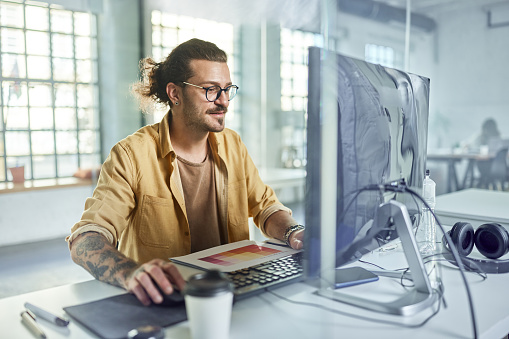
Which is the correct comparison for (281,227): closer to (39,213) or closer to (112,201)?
(112,201)

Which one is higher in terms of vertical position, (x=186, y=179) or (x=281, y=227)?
(x=186, y=179)

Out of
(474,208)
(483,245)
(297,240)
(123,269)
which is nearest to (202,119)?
(297,240)

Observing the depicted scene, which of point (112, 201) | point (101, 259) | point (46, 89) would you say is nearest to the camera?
point (101, 259)

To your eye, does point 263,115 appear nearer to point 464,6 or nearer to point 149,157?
point 464,6

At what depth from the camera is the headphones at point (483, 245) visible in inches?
45.6

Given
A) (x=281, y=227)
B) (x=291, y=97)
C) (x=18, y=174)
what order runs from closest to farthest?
(x=281, y=227), (x=18, y=174), (x=291, y=97)

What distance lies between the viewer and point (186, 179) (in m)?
1.63

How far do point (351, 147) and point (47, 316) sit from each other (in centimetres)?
62

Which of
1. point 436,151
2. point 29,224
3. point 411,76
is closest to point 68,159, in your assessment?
point 29,224

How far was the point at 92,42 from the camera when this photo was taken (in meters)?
5.04

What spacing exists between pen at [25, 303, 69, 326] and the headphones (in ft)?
3.05

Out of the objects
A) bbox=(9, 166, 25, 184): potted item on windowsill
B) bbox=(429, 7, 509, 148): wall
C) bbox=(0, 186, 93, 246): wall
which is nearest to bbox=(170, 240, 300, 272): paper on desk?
bbox=(429, 7, 509, 148): wall

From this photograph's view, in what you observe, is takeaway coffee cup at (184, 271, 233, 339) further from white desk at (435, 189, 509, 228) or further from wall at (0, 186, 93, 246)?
wall at (0, 186, 93, 246)

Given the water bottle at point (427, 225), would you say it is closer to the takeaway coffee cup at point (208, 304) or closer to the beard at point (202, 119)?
the takeaway coffee cup at point (208, 304)
